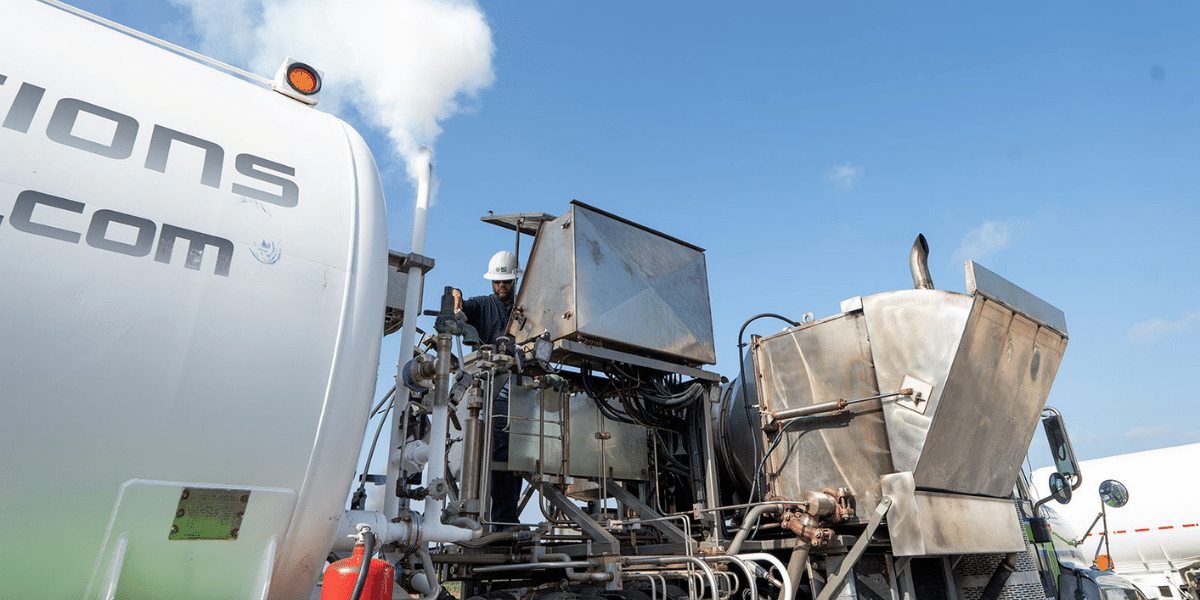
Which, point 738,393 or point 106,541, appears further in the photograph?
point 738,393


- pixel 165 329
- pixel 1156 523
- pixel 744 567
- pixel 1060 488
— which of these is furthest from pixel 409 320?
pixel 1156 523

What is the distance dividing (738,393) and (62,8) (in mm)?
4864

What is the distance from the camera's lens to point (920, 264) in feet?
15.3

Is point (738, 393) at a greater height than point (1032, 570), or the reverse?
point (738, 393)

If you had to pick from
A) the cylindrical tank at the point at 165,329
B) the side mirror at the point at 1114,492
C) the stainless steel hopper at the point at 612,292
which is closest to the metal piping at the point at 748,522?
the stainless steel hopper at the point at 612,292

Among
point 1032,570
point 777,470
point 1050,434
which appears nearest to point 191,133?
point 777,470

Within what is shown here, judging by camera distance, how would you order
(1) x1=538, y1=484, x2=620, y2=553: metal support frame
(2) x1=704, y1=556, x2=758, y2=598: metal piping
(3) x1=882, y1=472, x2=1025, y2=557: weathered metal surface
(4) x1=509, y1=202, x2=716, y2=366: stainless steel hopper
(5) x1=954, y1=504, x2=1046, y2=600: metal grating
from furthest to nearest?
1. (4) x1=509, y1=202, x2=716, y2=366: stainless steel hopper
2. (1) x1=538, y1=484, x2=620, y2=553: metal support frame
3. (5) x1=954, y1=504, x2=1046, y2=600: metal grating
4. (3) x1=882, y1=472, x2=1025, y2=557: weathered metal surface
5. (2) x1=704, y1=556, x2=758, y2=598: metal piping

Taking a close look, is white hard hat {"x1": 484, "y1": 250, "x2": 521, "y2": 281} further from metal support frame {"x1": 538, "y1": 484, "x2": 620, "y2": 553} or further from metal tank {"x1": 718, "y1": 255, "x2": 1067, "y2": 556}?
metal tank {"x1": 718, "y1": 255, "x2": 1067, "y2": 556}

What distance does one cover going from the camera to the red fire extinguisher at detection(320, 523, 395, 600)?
2002mm

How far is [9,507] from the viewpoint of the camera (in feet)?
5.73

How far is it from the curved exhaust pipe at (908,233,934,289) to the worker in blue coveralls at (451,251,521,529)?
309 cm

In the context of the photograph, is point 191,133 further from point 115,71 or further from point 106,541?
point 106,541

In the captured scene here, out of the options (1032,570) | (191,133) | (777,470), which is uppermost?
(191,133)

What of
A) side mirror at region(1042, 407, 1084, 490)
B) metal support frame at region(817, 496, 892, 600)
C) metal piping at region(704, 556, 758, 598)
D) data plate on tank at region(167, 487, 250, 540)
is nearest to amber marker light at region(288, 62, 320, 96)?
data plate on tank at region(167, 487, 250, 540)
